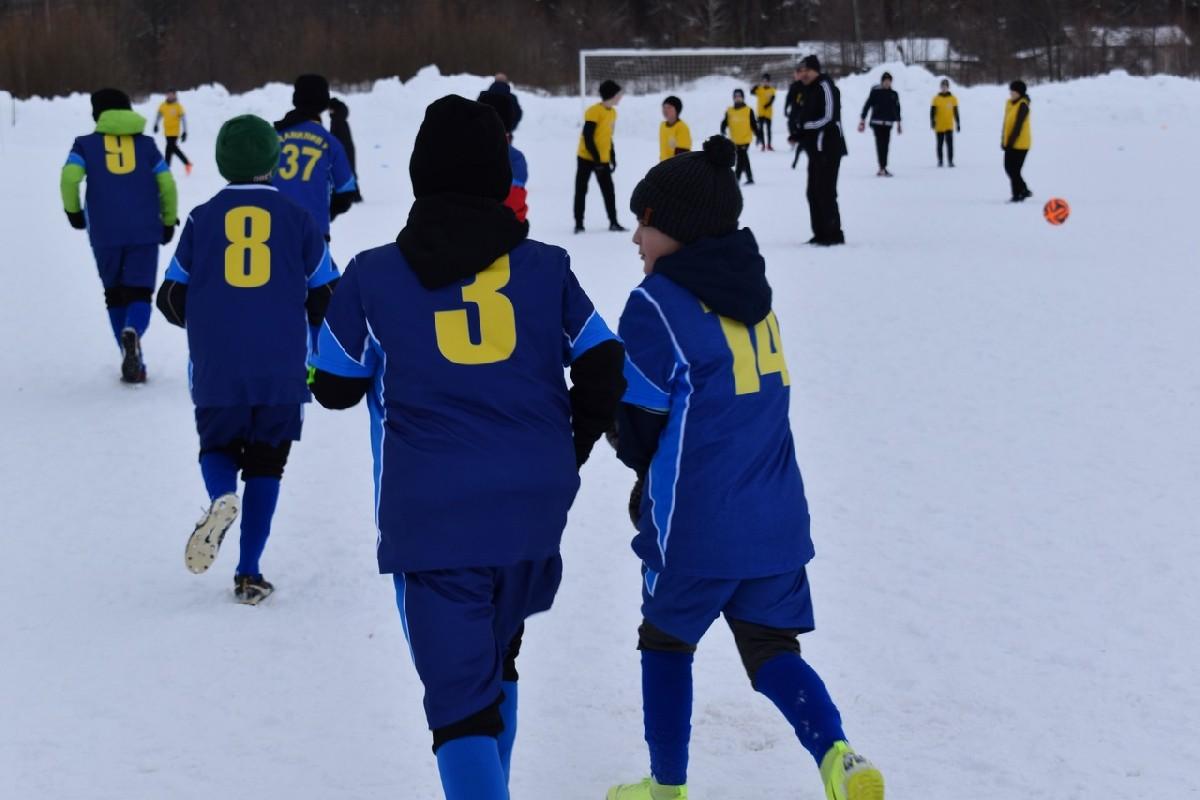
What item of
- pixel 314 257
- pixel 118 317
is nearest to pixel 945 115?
pixel 118 317

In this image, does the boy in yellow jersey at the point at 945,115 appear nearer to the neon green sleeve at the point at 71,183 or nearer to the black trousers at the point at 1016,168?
the black trousers at the point at 1016,168

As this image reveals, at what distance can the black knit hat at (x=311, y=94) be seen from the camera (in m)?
7.75

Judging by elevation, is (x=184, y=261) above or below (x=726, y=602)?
above

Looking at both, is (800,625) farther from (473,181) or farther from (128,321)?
(128,321)

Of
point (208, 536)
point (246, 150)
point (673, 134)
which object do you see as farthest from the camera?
point (673, 134)

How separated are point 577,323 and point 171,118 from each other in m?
20.9

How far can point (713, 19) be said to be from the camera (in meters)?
57.5

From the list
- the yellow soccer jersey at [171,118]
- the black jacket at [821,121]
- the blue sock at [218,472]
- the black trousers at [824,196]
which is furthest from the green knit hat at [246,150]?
the yellow soccer jersey at [171,118]

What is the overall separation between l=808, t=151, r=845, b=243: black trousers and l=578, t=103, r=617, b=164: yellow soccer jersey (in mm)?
2616

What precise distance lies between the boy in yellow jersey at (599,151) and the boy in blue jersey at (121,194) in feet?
26.1

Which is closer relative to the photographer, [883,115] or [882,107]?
[882,107]

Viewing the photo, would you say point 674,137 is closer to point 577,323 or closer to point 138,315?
point 138,315

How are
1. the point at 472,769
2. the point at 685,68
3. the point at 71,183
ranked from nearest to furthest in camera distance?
the point at 472,769 → the point at 71,183 → the point at 685,68

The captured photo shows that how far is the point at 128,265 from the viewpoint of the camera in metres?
7.97
